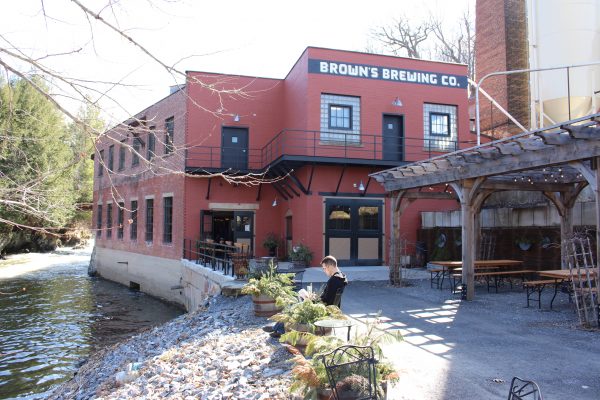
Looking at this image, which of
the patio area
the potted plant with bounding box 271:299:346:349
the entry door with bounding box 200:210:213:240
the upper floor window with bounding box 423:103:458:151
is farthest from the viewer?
the entry door with bounding box 200:210:213:240

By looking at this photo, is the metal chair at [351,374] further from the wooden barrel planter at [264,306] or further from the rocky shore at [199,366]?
the wooden barrel planter at [264,306]

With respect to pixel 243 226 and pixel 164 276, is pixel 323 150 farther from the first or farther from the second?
pixel 164 276

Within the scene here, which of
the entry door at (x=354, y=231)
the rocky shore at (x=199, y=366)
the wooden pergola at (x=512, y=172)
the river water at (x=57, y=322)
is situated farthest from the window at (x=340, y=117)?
the river water at (x=57, y=322)

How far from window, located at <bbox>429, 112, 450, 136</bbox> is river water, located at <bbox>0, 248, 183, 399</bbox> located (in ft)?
38.9

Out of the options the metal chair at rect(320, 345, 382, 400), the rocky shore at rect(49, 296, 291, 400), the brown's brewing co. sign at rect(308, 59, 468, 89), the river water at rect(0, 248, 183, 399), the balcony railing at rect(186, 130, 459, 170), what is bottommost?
the river water at rect(0, 248, 183, 399)

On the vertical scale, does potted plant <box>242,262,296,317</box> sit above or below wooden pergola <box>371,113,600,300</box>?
below

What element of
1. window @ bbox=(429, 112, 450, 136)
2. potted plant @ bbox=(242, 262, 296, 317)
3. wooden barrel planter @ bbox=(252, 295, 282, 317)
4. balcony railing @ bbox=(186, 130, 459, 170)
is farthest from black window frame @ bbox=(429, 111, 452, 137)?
wooden barrel planter @ bbox=(252, 295, 282, 317)

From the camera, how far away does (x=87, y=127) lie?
4168mm

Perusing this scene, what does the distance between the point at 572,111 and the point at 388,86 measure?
243 inches

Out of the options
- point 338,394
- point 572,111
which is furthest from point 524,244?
point 338,394

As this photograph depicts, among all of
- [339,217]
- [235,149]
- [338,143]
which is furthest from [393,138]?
[235,149]

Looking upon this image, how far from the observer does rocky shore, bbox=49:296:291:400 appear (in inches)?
233

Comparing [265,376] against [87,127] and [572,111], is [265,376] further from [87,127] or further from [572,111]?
[572,111]

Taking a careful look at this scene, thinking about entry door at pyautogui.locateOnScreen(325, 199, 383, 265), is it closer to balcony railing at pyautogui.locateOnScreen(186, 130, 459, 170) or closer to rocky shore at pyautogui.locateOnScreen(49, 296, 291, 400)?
balcony railing at pyautogui.locateOnScreen(186, 130, 459, 170)
